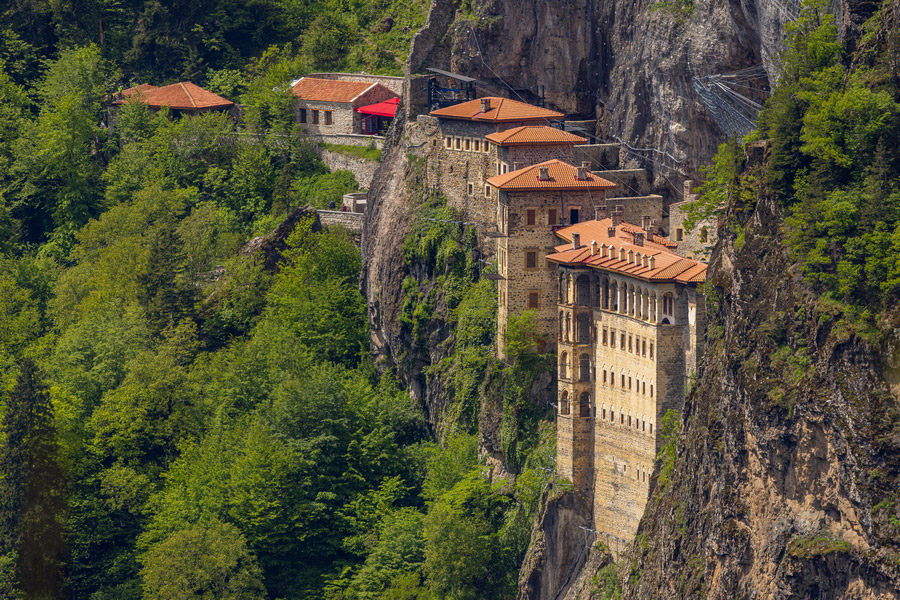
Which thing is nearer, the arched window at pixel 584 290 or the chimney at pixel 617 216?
the arched window at pixel 584 290

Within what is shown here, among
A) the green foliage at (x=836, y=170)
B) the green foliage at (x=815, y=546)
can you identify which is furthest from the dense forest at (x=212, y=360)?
the green foliage at (x=815, y=546)

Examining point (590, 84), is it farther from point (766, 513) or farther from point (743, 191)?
point (766, 513)

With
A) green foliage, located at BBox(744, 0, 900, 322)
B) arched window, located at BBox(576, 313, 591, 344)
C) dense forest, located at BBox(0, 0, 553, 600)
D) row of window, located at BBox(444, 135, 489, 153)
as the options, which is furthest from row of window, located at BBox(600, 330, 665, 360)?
row of window, located at BBox(444, 135, 489, 153)

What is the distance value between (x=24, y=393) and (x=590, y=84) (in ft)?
96.6

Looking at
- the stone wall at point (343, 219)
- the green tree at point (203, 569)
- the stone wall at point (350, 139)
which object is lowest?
the green tree at point (203, 569)

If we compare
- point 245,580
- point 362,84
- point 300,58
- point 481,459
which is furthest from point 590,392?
point 300,58

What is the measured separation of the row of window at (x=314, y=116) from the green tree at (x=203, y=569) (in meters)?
33.1

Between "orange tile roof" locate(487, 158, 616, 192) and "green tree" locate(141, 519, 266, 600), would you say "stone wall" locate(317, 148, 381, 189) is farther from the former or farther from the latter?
"green tree" locate(141, 519, 266, 600)

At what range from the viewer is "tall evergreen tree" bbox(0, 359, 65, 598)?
9931 cm

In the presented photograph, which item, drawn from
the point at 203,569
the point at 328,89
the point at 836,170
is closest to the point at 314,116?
the point at 328,89

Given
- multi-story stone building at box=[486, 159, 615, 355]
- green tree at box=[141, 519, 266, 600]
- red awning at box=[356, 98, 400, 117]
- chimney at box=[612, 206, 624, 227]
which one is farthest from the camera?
red awning at box=[356, 98, 400, 117]

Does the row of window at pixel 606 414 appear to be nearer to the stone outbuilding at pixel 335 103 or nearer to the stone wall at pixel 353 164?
the stone wall at pixel 353 164

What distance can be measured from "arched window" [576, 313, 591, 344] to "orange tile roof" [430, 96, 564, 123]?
1530cm

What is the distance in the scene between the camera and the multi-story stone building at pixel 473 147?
101 metres
